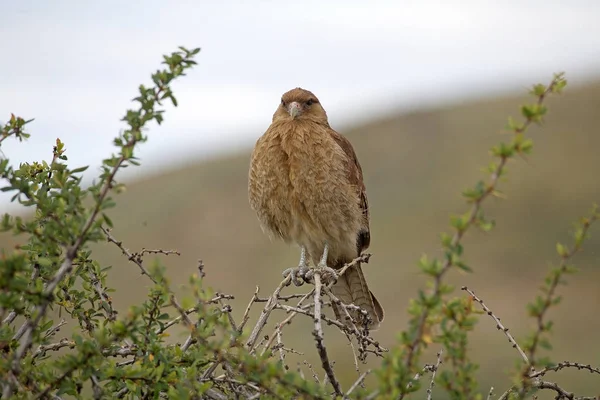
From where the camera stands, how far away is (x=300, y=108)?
6254 millimetres

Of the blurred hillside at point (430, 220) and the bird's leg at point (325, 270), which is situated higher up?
the blurred hillside at point (430, 220)

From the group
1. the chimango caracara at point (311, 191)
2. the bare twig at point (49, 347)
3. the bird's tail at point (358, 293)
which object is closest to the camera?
the bare twig at point (49, 347)

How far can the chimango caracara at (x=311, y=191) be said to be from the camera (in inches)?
228

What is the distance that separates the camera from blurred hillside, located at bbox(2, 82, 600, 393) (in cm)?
2814

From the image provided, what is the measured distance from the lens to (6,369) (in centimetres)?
237

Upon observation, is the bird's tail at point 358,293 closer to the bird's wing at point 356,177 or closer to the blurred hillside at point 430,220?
the bird's wing at point 356,177

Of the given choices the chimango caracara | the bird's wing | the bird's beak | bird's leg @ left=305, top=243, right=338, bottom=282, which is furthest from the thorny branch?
the bird's beak

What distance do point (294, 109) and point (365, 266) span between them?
78.0 ft

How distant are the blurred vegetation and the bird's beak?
173 cm

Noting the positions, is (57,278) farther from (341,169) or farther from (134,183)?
(134,183)

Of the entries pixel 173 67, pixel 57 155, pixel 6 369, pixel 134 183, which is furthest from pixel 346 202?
pixel 134 183

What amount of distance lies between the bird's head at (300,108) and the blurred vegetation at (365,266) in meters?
1.66

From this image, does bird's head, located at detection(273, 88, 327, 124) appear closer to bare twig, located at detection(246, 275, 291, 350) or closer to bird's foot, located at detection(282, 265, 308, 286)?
bird's foot, located at detection(282, 265, 308, 286)

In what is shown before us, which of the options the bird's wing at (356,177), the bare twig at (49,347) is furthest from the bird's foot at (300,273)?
the bare twig at (49,347)
